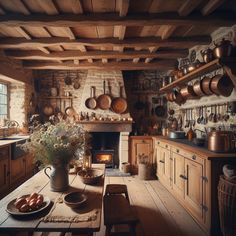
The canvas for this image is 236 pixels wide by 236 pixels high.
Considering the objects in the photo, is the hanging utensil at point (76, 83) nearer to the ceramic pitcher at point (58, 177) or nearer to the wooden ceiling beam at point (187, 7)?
the wooden ceiling beam at point (187, 7)

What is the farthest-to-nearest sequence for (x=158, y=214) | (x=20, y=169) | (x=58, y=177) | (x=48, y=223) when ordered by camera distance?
(x=20, y=169)
(x=158, y=214)
(x=58, y=177)
(x=48, y=223)

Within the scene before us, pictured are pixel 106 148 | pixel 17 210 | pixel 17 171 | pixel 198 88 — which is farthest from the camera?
pixel 106 148

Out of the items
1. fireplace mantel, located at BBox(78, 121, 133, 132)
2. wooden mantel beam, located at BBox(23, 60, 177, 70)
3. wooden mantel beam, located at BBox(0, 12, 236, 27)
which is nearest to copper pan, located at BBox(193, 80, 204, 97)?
wooden mantel beam, located at BBox(0, 12, 236, 27)

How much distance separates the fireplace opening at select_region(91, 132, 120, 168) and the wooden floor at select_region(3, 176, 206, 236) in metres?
1.22

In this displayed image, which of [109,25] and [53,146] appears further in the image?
[109,25]

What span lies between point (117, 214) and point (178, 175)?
66.0 inches

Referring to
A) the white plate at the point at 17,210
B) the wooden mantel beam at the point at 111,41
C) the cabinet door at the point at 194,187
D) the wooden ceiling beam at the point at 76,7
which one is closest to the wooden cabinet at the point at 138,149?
the cabinet door at the point at 194,187

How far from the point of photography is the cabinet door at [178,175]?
306 cm

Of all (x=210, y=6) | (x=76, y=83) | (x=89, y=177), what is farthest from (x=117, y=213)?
(x=76, y=83)

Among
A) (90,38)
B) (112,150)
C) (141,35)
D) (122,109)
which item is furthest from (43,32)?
(112,150)

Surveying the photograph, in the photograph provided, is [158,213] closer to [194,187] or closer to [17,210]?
[194,187]

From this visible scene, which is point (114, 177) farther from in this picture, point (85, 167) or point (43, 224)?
point (43, 224)

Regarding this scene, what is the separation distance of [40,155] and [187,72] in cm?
271

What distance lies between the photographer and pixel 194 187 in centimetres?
265
